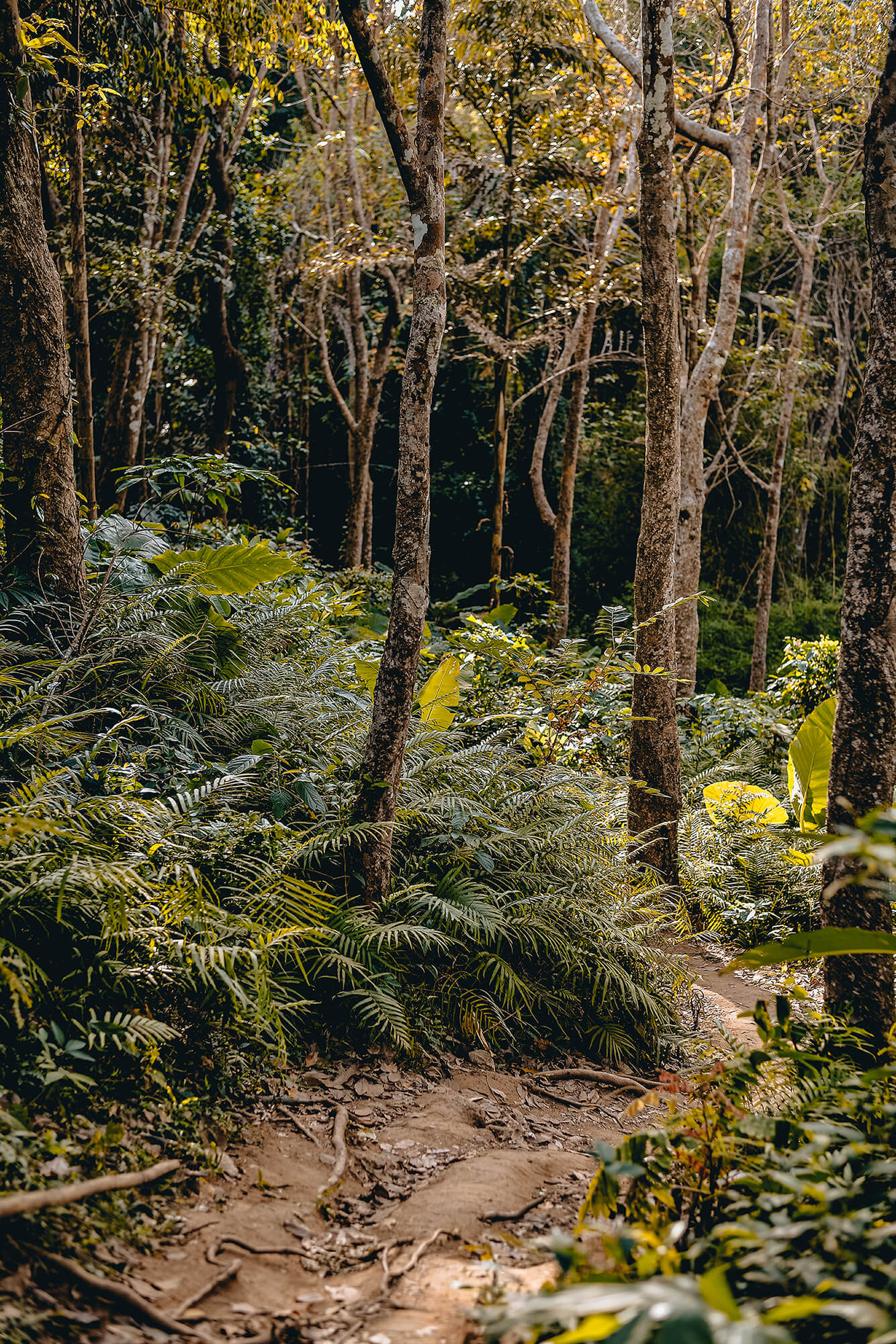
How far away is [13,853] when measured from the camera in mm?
2941

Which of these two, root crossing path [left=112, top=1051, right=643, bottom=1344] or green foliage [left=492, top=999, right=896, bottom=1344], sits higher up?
green foliage [left=492, top=999, right=896, bottom=1344]

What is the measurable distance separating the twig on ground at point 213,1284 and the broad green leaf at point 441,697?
11.3 feet

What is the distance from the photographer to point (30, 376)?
15.8 ft

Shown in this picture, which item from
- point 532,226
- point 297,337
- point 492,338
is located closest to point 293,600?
point 492,338

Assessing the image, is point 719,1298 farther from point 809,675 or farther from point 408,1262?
point 809,675

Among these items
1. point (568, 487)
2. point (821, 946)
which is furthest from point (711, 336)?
point (821, 946)

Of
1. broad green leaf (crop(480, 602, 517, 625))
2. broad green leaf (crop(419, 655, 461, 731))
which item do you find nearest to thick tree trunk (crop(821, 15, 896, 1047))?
broad green leaf (crop(419, 655, 461, 731))

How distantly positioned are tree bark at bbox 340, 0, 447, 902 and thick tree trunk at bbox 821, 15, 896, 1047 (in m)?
1.62

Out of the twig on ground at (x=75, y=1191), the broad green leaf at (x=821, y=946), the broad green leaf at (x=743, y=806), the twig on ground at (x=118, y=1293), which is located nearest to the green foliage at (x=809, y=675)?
the broad green leaf at (x=743, y=806)

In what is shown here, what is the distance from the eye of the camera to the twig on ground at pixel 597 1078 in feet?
12.6

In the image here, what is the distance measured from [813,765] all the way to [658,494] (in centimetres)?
207

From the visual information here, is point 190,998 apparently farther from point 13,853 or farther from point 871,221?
point 871,221

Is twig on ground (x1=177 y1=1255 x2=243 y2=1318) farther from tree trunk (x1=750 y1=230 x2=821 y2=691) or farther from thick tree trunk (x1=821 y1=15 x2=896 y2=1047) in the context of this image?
tree trunk (x1=750 y1=230 x2=821 y2=691)

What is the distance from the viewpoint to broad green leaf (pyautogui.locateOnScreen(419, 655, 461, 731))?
559cm
